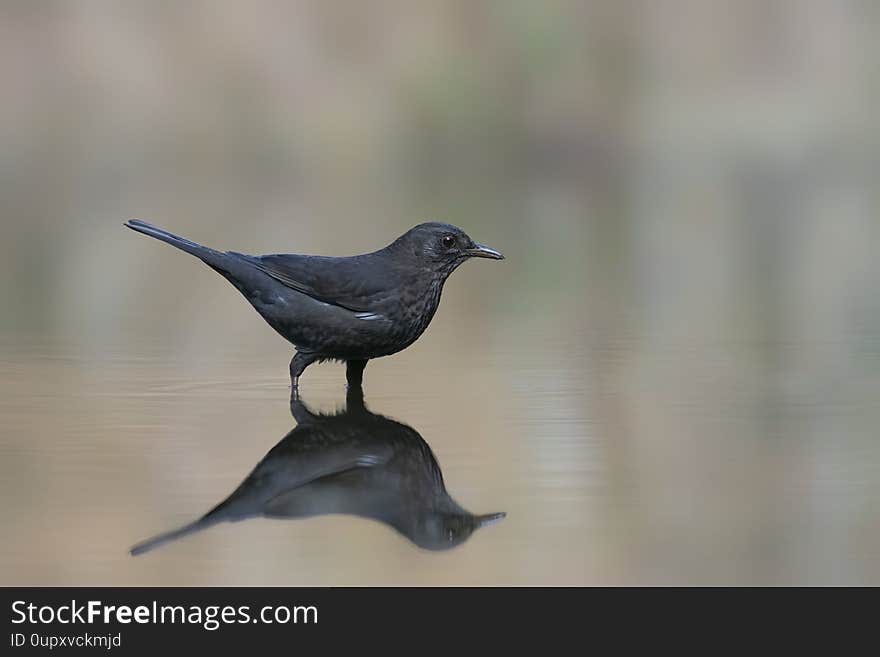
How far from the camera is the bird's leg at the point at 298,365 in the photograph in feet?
23.0

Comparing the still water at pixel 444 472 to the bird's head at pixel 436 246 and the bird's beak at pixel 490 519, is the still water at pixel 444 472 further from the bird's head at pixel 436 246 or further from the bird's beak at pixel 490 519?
the bird's head at pixel 436 246

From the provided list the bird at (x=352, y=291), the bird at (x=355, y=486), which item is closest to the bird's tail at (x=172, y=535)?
the bird at (x=355, y=486)

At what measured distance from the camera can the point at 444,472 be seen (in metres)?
5.28

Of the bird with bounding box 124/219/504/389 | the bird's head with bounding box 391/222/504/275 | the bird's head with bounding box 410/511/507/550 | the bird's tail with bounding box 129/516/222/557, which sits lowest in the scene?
the bird's head with bounding box 410/511/507/550

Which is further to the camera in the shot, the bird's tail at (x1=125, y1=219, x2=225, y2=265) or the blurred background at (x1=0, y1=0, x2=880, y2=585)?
the bird's tail at (x1=125, y1=219, x2=225, y2=265)

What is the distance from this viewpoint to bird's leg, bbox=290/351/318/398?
7.01m

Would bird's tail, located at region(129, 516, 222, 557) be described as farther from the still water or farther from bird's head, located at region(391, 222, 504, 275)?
bird's head, located at region(391, 222, 504, 275)

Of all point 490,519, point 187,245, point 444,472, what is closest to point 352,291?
point 187,245

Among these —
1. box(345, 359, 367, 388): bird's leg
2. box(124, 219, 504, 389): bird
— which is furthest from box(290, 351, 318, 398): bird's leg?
box(345, 359, 367, 388): bird's leg

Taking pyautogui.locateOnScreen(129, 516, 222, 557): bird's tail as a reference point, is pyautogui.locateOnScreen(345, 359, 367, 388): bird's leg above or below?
above

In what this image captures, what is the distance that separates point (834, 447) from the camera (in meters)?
5.69

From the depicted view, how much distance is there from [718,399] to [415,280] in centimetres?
135

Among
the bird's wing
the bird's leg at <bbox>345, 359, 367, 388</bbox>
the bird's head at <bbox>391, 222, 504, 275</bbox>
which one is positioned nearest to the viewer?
the bird's wing

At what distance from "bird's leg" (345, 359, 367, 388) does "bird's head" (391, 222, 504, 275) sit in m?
0.54
